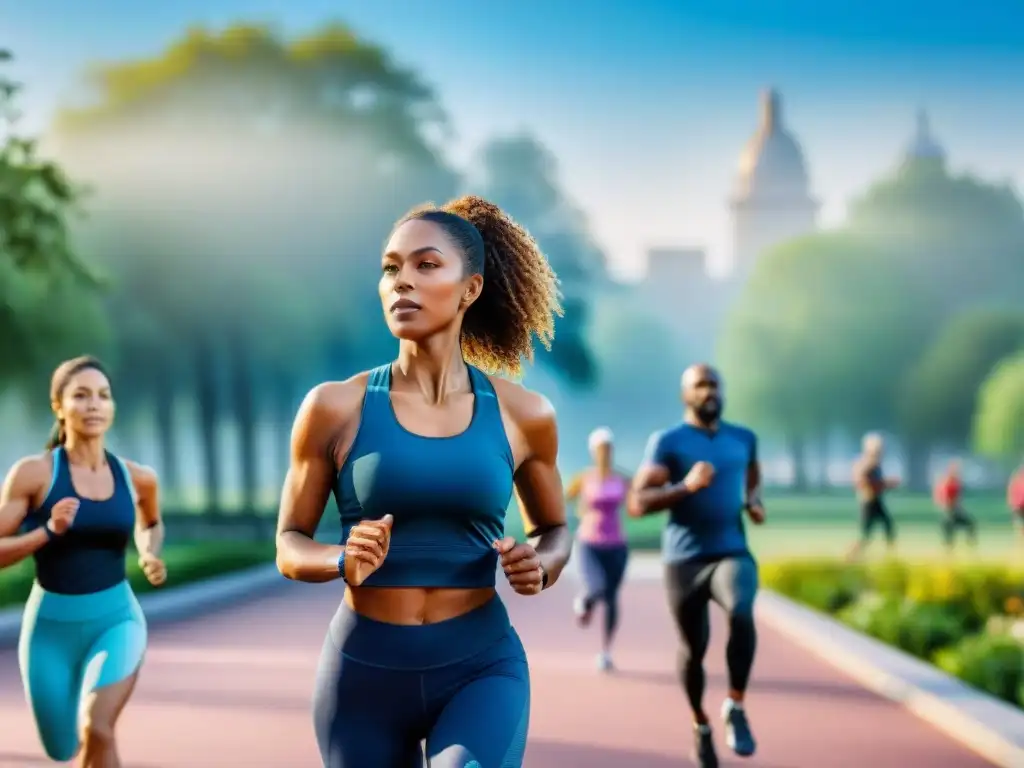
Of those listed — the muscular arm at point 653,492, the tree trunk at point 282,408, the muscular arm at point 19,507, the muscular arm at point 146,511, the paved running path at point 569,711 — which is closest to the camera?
the muscular arm at point 19,507

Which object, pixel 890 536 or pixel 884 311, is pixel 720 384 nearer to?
pixel 890 536

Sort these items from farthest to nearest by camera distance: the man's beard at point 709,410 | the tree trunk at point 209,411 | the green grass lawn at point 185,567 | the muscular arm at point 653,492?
1. the tree trunk at point 209,411
2. the green grass lawn at point 185,567
3. the man's beard at point 709,410
4. the muscular arm at point 653,492

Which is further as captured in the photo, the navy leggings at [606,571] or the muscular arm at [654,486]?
the navy leggings at [606,571]

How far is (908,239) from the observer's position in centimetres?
5341

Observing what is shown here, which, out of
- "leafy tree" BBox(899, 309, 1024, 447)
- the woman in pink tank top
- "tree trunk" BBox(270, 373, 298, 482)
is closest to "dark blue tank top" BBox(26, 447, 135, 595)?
the woman in pink tank top

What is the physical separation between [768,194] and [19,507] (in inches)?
3519

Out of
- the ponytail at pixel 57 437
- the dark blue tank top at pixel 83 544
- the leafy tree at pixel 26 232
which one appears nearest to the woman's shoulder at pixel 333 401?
the dark blue tank top at pixel 83 544

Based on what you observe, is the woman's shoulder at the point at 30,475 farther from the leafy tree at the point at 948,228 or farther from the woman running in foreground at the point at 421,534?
the leafy tree at the point at 948,228

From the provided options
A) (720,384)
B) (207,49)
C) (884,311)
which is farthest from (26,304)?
(884,311)

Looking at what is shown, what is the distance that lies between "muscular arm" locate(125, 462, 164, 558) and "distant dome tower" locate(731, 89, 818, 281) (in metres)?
85.2

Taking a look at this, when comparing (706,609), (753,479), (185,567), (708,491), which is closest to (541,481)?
(708,491)

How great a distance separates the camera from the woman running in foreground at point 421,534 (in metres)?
3.89

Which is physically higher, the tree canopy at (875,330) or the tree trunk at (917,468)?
the tree canopy at (875,330)

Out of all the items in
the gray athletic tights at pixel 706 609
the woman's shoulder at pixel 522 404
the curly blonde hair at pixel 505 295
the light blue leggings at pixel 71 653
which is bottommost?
the gray athletic tights at pixel 706 609
